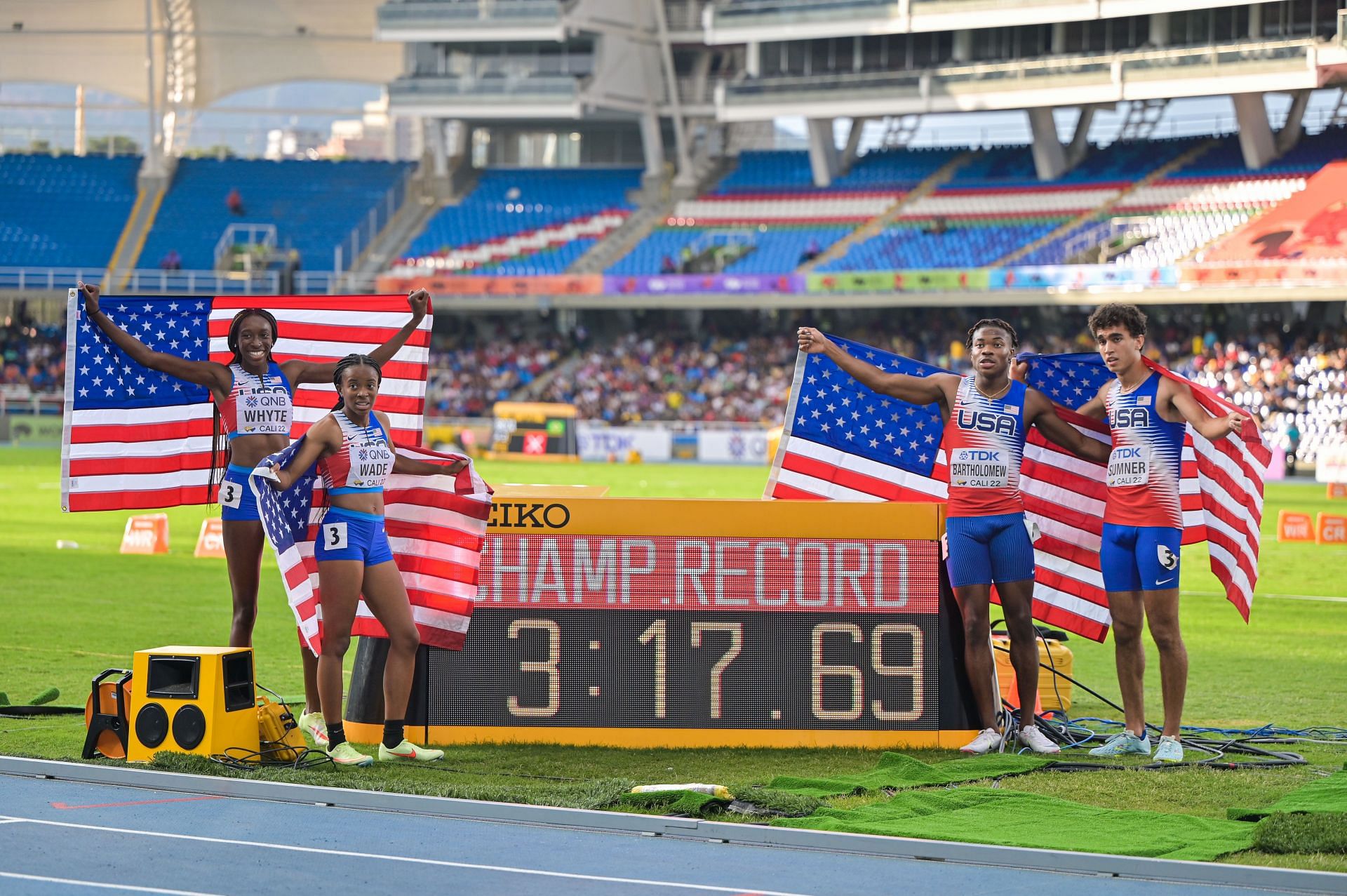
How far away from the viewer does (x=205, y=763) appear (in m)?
8.12

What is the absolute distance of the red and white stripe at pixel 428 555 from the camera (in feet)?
29.3

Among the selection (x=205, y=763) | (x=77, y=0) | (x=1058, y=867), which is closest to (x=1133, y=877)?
(x=1058, y=867)

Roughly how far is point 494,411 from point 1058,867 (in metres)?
44.9

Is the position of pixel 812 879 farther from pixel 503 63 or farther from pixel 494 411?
pixel 503 63

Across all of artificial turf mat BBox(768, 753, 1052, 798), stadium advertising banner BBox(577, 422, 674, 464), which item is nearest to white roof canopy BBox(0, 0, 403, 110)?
stadium advertising banner BBox(577, 422, 674, 464)

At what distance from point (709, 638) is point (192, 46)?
6225 cm

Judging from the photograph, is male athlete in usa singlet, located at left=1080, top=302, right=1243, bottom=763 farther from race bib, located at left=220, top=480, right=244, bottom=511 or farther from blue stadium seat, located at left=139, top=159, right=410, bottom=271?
blue stadium seat, located at left=139, top=159, right=410, bottom=271

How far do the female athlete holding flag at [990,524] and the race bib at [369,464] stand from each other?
226 cm

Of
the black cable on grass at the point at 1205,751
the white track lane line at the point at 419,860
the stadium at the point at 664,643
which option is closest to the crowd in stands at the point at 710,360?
the stadium at the point at 664,643

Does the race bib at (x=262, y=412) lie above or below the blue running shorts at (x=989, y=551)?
above

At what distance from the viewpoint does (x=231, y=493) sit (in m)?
9.27

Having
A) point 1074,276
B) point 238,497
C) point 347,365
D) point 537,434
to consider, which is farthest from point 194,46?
point 347,365

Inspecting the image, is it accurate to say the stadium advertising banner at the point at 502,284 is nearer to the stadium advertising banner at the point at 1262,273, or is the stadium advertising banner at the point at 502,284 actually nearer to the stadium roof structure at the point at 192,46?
the stadium roof structure at the point at 192,46

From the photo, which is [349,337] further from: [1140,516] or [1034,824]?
[1034,824]
